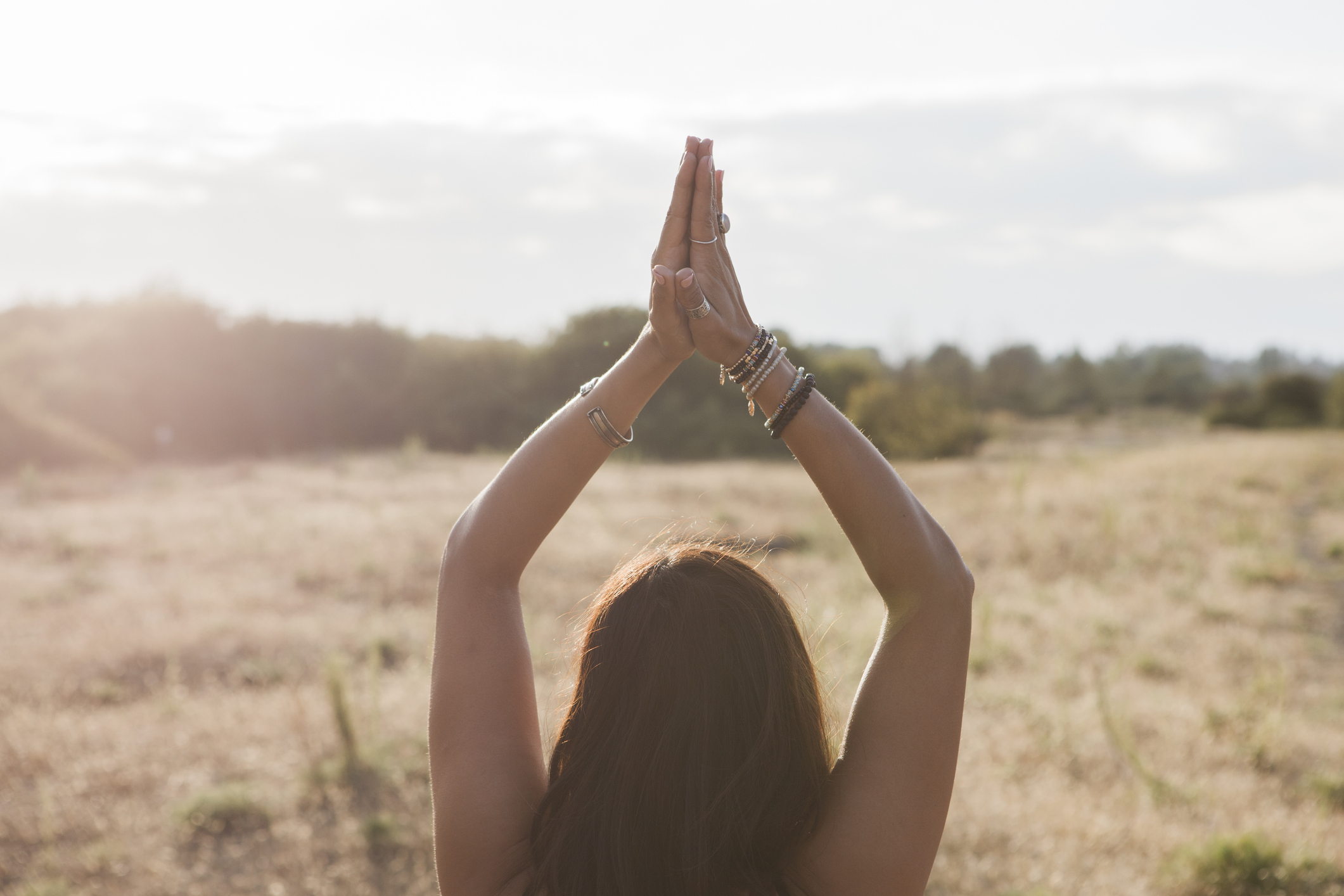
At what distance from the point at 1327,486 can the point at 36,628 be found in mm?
24912

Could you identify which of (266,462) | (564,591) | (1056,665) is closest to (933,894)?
(1056,665)

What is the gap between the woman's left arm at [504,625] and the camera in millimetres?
Result: 1251

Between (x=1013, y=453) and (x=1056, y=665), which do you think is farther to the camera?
(x=1013, y=453)

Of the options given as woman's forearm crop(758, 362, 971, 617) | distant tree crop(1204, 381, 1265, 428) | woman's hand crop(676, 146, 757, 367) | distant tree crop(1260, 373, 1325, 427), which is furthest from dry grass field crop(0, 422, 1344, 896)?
distant tree crop(1204, 381, 1265, 428)

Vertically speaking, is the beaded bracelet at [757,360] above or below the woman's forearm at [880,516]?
above

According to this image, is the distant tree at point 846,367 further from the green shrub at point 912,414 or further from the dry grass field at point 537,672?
the dry grass field at point 537,672

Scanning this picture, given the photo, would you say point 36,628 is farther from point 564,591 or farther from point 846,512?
point 846,512

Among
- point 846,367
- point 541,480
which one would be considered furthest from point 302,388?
point 541,480

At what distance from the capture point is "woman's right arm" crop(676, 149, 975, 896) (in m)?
1.19

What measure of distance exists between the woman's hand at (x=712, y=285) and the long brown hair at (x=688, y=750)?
14.3 inches

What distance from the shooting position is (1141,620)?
9680mm

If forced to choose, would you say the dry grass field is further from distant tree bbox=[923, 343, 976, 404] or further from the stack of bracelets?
distant tree bbox=[923, 343, 976, 404]

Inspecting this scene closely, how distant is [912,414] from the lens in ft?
64.6

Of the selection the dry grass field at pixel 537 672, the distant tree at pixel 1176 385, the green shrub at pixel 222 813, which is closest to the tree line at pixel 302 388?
the dry grass field at pixel 537 672
